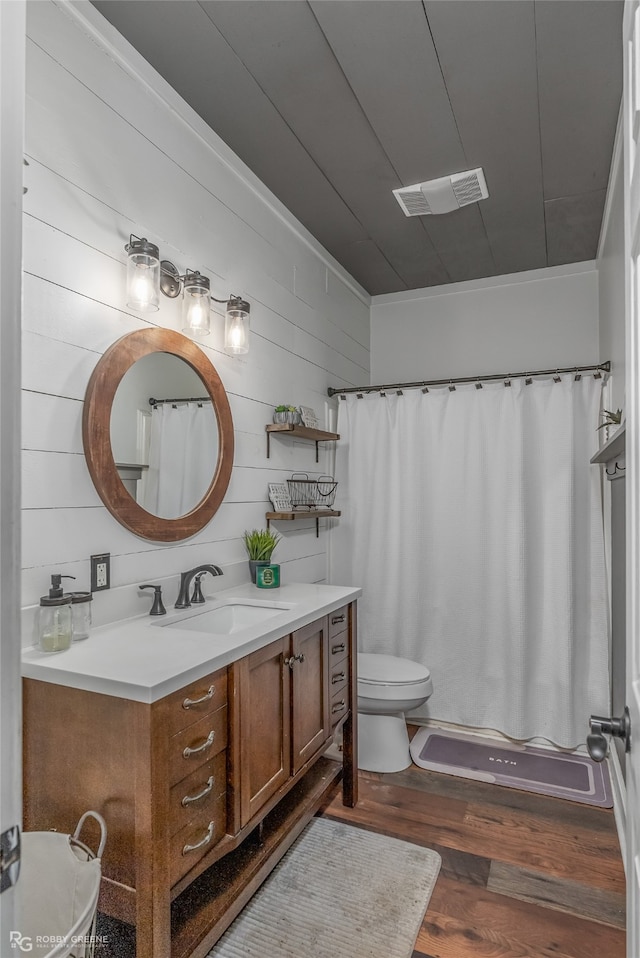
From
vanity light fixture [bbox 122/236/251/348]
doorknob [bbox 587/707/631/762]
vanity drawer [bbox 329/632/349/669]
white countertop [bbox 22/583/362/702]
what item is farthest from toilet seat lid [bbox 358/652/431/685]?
doorknob [bbox 587/707/631/762]

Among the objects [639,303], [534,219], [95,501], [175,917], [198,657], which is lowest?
[175,917]

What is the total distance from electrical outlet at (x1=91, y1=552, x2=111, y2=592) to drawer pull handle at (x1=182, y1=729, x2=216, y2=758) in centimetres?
53

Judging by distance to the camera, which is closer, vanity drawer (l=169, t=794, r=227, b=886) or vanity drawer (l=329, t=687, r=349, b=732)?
vanity drawer (l=169, t=794, r=227, b=886)

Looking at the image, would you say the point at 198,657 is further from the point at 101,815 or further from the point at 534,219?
the point at 534,219

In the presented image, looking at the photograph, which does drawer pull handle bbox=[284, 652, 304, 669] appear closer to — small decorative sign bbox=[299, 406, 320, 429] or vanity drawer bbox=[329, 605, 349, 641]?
vanity drawer bbox=[329, 605, 349, 641]

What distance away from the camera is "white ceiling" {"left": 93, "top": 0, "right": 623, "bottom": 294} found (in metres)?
1.64

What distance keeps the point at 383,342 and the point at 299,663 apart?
250 cm

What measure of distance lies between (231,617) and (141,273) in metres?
1.16

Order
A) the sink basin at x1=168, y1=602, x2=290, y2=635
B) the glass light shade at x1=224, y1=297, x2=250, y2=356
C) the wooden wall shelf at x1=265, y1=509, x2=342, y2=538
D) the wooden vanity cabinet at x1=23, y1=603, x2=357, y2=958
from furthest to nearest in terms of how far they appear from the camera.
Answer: the wooden wall shelf at x1=265, y1=509, x2=342, y2=538 → the glass light shade at x1=224, y1=297, x2=250, y2=356 → the sink basin at x1=168, y1=602, x2=290, y2=635 → the wooden vanity cabinet at x1=23, y1=603, x2=357, y2=958

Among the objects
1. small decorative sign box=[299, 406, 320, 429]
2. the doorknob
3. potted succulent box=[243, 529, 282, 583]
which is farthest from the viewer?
small decorative sign box=[299, 406, 320, 429]

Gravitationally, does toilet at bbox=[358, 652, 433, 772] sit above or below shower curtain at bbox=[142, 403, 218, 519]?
below

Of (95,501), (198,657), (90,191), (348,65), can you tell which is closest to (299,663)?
(198,657)

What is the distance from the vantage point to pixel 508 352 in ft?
11.1

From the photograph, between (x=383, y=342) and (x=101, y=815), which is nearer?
(x=101, y=815)
